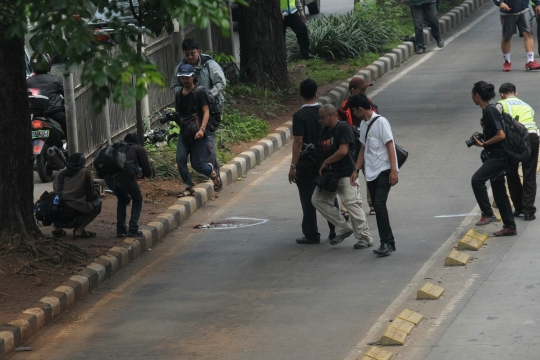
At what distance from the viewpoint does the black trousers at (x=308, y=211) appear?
11.1 metres

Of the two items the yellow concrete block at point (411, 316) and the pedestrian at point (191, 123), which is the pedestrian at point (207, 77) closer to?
the pedestrian at point (191, 123)

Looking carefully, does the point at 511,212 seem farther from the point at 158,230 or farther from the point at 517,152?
the point at 158,230

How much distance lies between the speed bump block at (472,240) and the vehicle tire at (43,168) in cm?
552

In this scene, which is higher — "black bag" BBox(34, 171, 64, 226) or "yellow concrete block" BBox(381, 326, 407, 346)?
"black bag" BBox(34, 171, 64, 226)

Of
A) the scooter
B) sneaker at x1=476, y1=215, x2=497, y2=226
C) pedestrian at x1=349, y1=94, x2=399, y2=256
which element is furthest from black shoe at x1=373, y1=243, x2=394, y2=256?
the scooter

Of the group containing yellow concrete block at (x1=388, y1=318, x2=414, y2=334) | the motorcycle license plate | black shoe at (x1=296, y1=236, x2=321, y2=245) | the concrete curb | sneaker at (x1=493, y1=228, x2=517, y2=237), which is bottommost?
yellow concrete block at (x1=388, y1=318, x2=414, y2=334)

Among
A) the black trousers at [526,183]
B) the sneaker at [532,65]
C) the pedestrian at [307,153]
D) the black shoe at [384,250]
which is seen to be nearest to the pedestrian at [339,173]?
the pedestrian at [307,153]

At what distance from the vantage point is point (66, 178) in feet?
36.9

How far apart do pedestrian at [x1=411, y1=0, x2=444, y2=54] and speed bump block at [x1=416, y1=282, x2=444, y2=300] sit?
1293 cm

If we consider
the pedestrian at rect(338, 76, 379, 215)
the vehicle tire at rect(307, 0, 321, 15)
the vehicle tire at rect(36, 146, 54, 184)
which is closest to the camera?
the pedestrian at rect(338, 76, 379, 215)

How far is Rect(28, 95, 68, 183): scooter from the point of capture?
531 inches

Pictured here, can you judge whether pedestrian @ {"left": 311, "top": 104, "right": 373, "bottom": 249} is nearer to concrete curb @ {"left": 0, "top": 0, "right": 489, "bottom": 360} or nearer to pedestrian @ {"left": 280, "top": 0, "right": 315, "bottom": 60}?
concrete curb @ {"left": 0, "top": 0, "right": 489, "bottom": 360}

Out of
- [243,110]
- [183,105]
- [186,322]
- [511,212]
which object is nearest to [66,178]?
[183,105]

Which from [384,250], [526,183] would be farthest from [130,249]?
[526,183]
